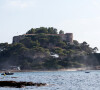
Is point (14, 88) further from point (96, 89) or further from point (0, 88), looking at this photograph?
point (96, 89)

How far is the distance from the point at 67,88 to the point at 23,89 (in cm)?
982

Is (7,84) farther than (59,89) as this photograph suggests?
Yes

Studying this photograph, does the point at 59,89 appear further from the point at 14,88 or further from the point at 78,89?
the point at 14,88

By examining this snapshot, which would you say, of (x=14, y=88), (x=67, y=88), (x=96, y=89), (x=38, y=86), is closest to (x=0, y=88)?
(x=14, y=88)

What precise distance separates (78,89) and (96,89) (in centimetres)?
357

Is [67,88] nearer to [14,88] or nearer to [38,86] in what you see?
[38,86]

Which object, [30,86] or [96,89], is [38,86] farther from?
[96,89]

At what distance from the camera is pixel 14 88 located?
2579 inches

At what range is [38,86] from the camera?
6956cm

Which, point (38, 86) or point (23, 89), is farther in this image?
point (38, 86)

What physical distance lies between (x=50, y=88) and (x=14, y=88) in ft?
23.6

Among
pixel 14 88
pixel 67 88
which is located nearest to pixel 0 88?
pixel 14 88

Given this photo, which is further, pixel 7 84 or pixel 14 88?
pixel 7 84

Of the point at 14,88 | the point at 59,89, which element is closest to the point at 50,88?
the point at 59,89
